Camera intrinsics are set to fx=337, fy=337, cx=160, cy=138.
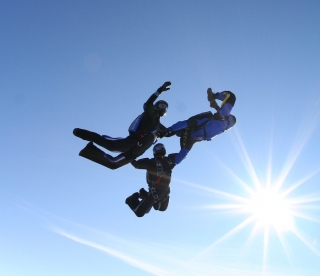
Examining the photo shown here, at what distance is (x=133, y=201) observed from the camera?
330 inches

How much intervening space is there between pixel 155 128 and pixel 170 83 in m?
1.05

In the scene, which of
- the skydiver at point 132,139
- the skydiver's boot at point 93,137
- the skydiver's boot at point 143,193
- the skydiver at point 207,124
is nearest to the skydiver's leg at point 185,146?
the skydiver at point 207,124

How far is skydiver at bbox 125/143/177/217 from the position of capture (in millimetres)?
8156

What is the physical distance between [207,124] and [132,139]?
1.98 meters

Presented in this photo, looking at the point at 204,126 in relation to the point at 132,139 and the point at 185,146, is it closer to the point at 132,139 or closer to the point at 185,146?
the point at 185,146

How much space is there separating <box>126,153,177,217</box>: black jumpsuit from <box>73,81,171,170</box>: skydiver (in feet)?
2.03

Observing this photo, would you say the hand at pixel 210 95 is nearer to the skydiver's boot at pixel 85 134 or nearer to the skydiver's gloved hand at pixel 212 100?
the skydiver's gloved hand at pixel 212 100

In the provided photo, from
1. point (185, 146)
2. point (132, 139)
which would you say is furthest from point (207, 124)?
point (132, 139)

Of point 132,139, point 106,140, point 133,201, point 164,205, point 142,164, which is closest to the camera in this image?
point 106,140

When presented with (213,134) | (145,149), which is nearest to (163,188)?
(145,149)

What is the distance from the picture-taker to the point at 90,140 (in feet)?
24.1

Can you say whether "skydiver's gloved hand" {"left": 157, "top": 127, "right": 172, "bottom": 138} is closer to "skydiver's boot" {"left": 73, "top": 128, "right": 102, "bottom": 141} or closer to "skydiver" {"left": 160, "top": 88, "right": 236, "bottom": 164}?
"skydiver" {"left": 160, "top": 88, "right": 236, "bottom": 164}

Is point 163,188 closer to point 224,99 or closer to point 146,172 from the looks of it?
point 146,172

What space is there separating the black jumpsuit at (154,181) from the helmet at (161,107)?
4.26ft
